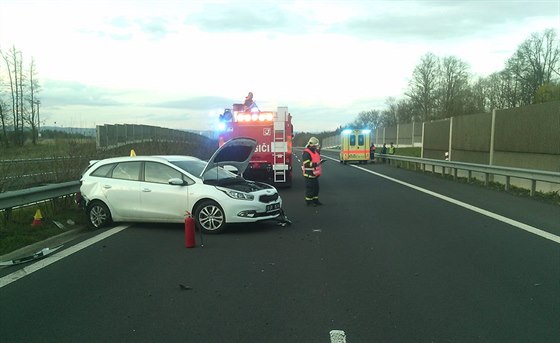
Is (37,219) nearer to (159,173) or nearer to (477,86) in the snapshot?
(159,173)

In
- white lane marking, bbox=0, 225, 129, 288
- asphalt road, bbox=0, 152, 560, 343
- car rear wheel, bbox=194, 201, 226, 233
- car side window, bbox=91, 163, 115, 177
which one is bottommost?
white lane marking, bbox=0, 225, 129, 288

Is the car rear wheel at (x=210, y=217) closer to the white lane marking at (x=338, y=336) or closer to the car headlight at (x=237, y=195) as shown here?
the car headlight at (x=237, y=195)

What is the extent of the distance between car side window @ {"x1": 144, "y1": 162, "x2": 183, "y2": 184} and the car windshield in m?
0.23

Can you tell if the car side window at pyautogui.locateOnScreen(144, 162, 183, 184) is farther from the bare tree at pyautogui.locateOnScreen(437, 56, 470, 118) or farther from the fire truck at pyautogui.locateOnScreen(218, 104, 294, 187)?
the bare tree at pyautogui.locateOnScreen(437, 56, 470, 118)

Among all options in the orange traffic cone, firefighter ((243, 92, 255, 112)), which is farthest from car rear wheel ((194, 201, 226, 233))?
firefighter ((243, 92, 255, 112))

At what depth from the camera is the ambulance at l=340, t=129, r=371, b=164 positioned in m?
40.6

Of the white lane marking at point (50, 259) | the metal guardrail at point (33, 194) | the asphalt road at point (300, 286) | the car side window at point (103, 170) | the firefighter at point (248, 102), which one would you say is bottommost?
the white lane marking at point (50, 259)

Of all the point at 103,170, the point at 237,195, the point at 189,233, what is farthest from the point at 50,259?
the point at 237,195

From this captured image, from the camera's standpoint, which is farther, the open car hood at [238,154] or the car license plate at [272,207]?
the open car hood at [238,154]

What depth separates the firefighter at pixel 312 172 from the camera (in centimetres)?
1419

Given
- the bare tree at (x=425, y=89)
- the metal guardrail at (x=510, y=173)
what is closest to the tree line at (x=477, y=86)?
the bare tree at (x=425, y=89)

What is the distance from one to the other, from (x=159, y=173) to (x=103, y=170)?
1.40 m

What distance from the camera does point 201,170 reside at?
10.9m

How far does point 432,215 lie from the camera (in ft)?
39.7
